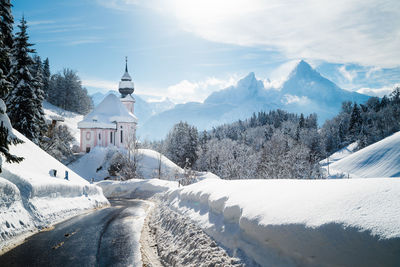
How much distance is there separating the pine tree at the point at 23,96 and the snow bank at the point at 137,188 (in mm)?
12343

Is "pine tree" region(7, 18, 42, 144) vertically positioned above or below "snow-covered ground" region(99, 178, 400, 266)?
above

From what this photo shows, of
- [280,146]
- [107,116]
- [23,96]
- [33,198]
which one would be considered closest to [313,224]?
[33,198]

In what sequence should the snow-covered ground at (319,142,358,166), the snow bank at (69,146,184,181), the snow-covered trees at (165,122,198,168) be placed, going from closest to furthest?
the snow bank at (69,146,184,181) → the snow-covered trees at (165,122,198,168) → the snow-covered ground at (319,142,358,166)

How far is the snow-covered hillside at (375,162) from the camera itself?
208 ft

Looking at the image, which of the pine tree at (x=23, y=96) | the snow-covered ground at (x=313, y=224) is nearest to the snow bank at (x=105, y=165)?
the pine tree at (x=23, y=96)

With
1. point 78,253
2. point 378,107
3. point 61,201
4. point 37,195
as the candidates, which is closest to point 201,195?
point 78,253

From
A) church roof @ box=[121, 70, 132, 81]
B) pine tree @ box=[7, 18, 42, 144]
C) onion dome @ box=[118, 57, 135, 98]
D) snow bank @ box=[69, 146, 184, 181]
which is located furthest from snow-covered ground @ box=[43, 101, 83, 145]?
pine tree @ box=[7, 18, 42, 144]

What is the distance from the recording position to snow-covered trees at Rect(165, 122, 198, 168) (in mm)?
72938

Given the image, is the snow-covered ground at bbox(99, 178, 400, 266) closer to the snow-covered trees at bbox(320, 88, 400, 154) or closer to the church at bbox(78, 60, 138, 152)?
the church at bbox(78, 60, 138, 152)

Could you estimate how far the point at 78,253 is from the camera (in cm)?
816

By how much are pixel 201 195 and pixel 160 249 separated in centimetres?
228

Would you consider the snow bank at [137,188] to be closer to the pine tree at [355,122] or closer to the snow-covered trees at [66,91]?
the snow-covered trees at [66,91]

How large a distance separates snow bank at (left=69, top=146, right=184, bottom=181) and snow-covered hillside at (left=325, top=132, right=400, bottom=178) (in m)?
46.0

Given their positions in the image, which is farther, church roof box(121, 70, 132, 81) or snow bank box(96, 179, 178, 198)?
church roof box(121, 70, 132, 81)
